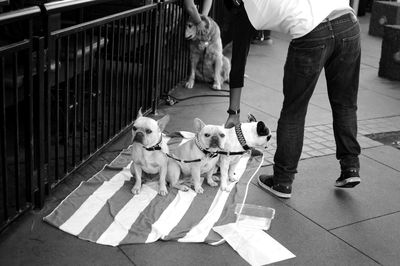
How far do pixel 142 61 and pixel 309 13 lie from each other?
8.27 ft

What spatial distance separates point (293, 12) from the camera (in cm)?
418

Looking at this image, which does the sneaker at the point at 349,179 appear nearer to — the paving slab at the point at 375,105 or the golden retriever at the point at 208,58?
the paving slab at the point at 375,105

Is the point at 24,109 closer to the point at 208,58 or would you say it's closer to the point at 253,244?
the point at 253,244

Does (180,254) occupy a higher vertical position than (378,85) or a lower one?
higher

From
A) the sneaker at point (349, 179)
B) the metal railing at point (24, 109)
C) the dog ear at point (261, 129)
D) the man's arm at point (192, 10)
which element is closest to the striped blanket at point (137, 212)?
the metal railing at point (24, 109)

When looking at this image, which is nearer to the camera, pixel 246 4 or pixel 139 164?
pixel 246 4

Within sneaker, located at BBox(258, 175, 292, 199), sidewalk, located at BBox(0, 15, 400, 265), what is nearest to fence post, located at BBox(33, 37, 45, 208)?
sidewalk, located at BBox(0, 15, 400, 265)

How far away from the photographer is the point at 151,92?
6.60 meters

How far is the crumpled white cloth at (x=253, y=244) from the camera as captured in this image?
374cm

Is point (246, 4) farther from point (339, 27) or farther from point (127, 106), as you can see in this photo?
point (127, 106)

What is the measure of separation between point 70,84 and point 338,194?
2.77 metres

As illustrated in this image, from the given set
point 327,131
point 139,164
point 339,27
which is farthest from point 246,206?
point 327,131

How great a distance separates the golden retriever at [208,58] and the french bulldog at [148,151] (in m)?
3.54

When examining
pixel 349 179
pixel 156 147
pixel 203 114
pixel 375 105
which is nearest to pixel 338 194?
pixel 349 179
